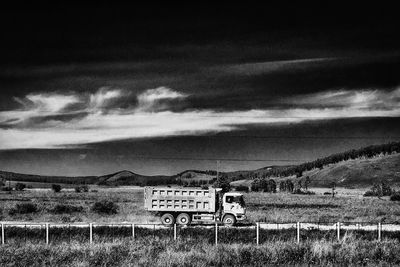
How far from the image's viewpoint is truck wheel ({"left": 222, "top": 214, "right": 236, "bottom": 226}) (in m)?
37.4

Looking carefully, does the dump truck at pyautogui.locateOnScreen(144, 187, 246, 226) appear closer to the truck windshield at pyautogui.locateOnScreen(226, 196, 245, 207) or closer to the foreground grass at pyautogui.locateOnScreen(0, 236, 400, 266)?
the truck windshield at pyautogui.locateOnScreen(226, 196, 245, 207)

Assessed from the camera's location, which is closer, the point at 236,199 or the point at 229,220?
the point at 229,220

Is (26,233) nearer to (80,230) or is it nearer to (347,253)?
(80,230)

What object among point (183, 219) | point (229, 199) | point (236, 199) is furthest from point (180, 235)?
point (236, 199)

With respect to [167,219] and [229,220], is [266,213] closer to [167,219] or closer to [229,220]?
[229,220]

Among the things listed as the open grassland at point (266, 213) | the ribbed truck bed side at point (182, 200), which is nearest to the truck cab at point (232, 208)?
the ribbed truck bed side at point (182, 200)

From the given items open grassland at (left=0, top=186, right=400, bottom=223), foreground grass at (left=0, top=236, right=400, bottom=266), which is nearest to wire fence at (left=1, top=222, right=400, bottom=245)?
foreground grass at (left=0, top=236, right=400, bottom=266)

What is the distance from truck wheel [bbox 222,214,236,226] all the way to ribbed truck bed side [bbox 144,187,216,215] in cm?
107

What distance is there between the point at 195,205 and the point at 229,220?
104 inches

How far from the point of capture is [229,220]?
37.6 m

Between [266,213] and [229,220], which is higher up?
[229,220]

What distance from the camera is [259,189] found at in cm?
17462

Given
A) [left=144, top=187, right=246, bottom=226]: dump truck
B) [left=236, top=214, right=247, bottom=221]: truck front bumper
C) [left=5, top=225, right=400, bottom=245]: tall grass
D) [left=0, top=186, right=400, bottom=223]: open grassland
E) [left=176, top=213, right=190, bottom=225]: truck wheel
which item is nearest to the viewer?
[left=5, top=225, right=400, bottom=245]: tall grass

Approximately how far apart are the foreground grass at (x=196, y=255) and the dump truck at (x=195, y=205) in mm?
14942
